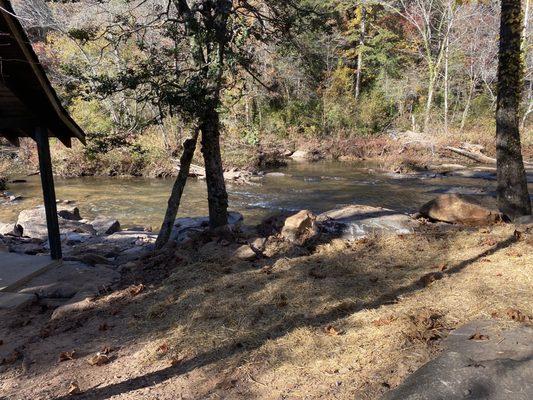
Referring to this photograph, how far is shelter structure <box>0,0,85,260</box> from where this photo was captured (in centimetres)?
536

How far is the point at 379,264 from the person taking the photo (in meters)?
6.15

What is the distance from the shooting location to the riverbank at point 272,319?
3701 millimetres

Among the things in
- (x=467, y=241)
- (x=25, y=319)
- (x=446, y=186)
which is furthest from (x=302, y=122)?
(x=25, y=319)

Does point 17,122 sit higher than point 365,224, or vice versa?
point 17,122

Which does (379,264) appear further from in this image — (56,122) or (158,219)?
(158,219)

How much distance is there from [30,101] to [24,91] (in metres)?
0.24

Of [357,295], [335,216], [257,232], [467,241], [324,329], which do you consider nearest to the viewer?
[324,329]

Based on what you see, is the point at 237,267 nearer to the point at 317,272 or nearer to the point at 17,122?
the point at 317,272

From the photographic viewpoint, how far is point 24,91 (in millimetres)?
6305

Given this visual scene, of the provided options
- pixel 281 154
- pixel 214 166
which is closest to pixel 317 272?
pixel 214 166

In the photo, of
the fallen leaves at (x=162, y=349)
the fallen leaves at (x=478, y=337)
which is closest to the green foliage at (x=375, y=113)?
the fallen leaves at (x=478, y=337)

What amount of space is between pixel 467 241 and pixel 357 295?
105 inches

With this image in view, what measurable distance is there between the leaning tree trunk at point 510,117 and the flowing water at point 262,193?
4.92 metres

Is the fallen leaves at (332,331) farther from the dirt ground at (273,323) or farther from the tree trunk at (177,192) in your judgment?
the tree trunk at (177,192)
